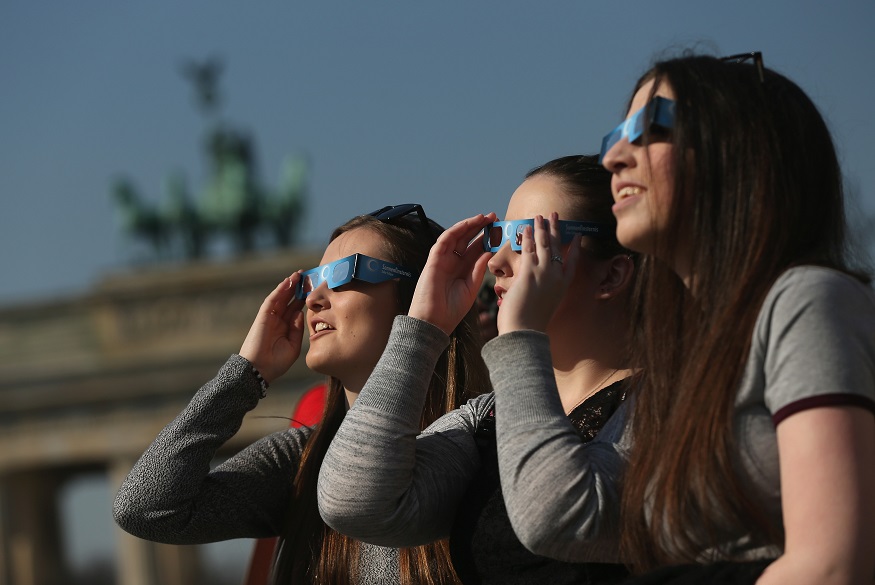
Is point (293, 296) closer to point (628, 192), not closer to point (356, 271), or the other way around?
point (356, 271)

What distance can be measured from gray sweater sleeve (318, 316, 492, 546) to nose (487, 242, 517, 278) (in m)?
0.20

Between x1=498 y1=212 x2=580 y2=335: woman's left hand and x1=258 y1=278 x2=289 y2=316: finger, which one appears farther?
x1=258 y1=278 x2=289 y2=316: finger

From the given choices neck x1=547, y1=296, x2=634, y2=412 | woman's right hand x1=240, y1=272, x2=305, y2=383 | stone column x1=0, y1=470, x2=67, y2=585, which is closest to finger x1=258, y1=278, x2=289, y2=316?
woman's right hand x1=240, y1=272, x2=305, y2=383

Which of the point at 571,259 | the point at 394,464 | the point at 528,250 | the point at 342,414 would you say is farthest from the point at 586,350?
the point at 342,414

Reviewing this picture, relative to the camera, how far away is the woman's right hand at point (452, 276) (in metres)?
2.89

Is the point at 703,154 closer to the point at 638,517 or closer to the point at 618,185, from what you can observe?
the point at 618,185

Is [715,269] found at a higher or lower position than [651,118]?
lower

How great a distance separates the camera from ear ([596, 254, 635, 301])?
2984 millimetres

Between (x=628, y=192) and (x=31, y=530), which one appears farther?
(x=31, y=530)

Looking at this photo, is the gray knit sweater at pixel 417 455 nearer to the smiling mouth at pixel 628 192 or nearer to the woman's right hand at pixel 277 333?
the smiling mouth at pixel 628 192

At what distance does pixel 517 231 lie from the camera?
2.95 meters

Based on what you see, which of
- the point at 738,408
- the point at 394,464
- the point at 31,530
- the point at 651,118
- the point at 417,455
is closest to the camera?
the point at 738,408

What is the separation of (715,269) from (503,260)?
678 millimetres

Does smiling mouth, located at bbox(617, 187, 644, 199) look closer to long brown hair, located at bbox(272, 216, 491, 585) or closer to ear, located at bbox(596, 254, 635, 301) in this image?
ear, located at bbox(596, 254, 635, 301)
